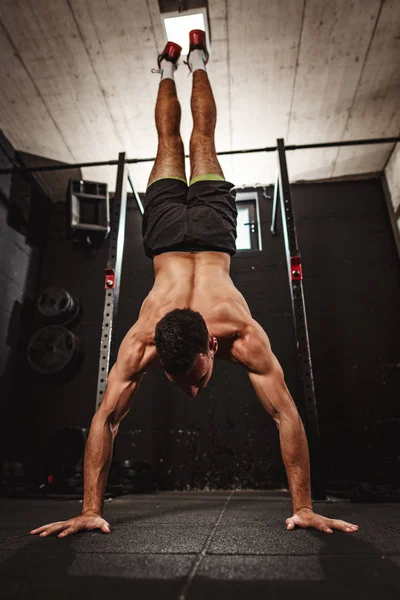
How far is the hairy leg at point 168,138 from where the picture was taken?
2441 mm

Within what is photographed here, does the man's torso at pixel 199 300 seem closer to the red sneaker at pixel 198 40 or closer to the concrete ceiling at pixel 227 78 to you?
the red sneaker at pixel 198 40

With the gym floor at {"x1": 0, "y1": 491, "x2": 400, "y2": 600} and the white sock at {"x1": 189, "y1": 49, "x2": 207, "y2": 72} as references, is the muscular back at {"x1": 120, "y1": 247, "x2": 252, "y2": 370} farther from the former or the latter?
the white sock at {"x1": 189, "y1": 49, "x2": 207, "y2": 72}

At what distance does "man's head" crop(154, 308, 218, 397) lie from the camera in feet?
5.18

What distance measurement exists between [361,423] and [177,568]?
324cm

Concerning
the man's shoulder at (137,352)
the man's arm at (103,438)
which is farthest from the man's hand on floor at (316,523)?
the man's shoulder at (137,352)

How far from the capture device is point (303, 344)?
2.53 metres

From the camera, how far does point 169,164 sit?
96.4 inches

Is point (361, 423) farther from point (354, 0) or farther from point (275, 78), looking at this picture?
point (354, 0)

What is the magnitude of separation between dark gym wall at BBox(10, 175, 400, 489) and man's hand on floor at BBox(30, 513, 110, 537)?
236cm

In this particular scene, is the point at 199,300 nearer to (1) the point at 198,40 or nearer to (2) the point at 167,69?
(2) the point at 167,69

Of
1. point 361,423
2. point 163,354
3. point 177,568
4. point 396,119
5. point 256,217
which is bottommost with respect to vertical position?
point 177,568

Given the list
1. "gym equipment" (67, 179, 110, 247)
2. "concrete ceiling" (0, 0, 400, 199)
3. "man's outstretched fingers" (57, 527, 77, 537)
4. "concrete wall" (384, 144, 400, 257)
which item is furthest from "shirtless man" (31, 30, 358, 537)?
"concrete wall" (384, 144, 400, 257)

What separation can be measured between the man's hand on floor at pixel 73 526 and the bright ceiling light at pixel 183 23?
325 cm

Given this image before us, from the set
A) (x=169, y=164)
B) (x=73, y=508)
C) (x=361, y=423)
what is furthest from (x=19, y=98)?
(x=361, y=423)
